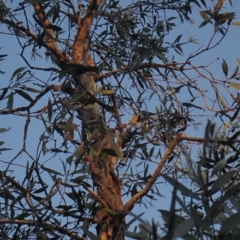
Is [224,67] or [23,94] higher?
[23,94]

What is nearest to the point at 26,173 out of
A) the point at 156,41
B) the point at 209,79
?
the point at 209,79

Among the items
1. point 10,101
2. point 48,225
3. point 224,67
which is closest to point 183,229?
point 48,225

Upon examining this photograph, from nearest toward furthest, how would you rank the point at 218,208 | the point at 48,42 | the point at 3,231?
the point at 218,208 < the point at 3,231 < the point at 48,42

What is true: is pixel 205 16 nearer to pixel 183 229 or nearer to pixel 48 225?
pixel 48 225

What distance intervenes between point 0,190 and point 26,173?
0.48 feet

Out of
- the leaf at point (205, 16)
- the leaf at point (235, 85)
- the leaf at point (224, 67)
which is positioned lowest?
the leaf at point (235, 85)

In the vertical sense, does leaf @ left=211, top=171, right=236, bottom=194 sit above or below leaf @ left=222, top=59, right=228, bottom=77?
below

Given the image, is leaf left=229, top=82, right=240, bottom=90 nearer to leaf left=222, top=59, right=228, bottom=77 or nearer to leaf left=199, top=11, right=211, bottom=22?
leaf left=222, top=59, right=228, bottom=77

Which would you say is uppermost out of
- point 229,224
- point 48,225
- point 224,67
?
point 224,67

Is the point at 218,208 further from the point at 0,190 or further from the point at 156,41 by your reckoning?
the point at 156,41

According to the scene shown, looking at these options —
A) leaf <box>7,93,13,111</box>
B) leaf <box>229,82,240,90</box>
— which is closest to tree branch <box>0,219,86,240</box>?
leaf <box>7,93,13,111</box>

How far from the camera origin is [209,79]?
7.15 feet

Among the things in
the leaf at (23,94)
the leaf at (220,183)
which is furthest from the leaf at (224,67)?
the leaf at (220,183)

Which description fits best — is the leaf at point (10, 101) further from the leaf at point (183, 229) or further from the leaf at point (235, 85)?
the leaf at point (183, 229)
